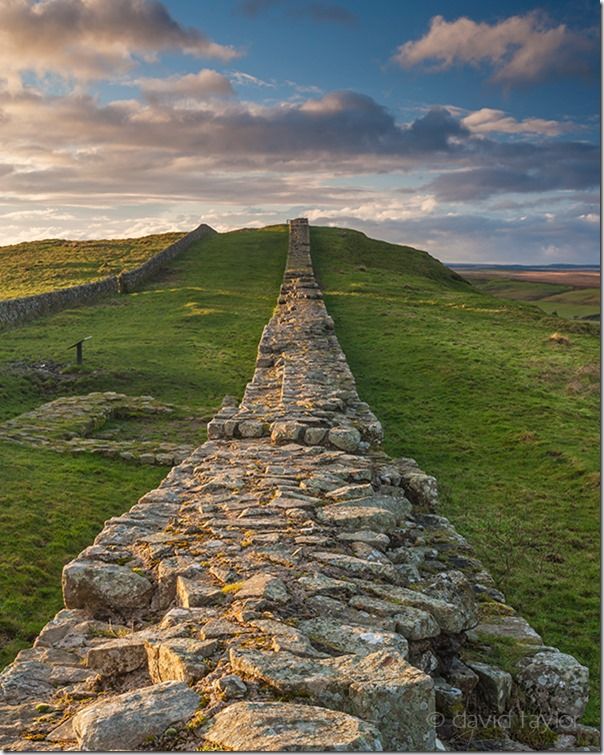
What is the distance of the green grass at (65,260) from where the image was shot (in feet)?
166

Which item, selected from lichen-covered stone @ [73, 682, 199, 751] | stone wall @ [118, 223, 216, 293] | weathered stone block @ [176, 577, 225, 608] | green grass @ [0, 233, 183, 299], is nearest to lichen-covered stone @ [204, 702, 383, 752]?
lichen-covered stone @ [73, 682, 199, 751]

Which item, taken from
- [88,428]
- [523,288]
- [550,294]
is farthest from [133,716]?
[523,288]

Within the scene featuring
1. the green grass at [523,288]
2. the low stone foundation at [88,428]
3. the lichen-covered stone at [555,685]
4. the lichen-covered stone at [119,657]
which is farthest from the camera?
the green grass at [523,288]

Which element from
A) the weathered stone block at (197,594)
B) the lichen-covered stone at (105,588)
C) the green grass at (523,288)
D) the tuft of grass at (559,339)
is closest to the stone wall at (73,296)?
the tuft of grass at (559,339)

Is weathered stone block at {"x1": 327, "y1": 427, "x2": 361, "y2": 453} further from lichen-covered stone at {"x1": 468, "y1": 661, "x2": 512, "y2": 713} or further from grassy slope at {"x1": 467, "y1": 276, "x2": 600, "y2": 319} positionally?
grassy slope at {"x1": 467, "y1": 276, "x2": 600, "y2": 319}

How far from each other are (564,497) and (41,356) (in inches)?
710

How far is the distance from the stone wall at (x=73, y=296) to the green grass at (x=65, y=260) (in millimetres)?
2436

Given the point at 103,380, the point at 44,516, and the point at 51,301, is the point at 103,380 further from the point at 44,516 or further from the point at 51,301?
the point at 51,301

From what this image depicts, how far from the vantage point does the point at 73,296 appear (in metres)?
39.9

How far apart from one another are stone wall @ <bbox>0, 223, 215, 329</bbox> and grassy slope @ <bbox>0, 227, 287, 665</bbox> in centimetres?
90

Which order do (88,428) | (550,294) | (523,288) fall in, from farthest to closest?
(523,288)
(550,294)
(88,428)

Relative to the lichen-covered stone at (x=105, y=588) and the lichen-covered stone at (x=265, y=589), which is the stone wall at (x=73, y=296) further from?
the lichen-covered stone at (x=265, y=589)

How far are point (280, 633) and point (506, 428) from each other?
595 inches

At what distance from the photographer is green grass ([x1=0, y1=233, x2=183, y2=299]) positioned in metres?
50.7
